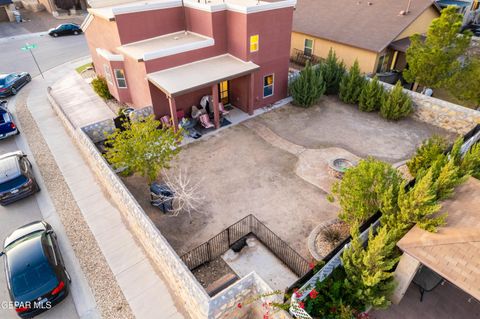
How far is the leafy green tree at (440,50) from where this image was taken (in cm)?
1731

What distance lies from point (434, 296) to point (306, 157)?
26.8 ft

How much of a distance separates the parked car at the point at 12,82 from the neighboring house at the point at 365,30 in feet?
72.6

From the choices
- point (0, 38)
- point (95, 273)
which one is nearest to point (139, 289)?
point (95, 273)

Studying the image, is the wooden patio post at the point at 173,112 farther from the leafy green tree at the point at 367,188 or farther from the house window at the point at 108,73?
the leafy green tree at the point at 367,188

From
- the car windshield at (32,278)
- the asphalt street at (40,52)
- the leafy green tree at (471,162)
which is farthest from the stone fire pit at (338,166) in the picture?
the asphalt street at (40,52)

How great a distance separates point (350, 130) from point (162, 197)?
38.1 feet

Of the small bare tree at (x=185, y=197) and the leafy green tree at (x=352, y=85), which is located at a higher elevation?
the leafy green tree at (x=352, y=85)

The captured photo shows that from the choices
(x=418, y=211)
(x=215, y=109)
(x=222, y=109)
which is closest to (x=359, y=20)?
(x=222, y=109)

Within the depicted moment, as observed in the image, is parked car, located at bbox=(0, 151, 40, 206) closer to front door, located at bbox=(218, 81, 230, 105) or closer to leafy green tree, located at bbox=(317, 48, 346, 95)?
front door, located at bbox=(218, 81, 230, 105)

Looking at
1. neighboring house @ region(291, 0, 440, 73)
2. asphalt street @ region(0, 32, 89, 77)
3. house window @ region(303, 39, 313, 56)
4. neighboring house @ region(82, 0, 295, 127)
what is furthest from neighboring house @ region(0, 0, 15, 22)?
house window @ region(303, 39, 313, 56)

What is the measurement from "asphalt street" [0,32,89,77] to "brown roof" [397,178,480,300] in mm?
29984

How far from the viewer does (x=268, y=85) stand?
66.2ft

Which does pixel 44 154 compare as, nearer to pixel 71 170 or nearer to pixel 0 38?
pixel 71 170

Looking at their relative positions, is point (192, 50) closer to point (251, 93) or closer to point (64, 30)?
point (251, 93)
